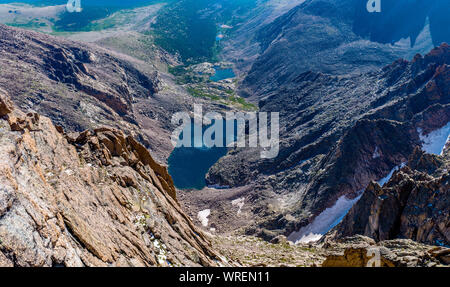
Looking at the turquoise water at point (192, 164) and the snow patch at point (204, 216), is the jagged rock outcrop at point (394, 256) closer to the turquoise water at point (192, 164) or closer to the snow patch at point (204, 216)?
the snow patch at point (204, 216)

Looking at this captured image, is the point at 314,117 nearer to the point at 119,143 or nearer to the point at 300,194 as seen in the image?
the point at 300,194

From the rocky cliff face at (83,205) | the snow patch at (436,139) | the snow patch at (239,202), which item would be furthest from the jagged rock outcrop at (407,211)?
the snow patch at (239,202)

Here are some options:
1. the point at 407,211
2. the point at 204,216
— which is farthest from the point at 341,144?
the point at 407,211

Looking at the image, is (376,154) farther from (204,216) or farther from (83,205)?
(83,205)

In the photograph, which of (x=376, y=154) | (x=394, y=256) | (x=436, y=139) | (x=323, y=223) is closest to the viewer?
(x=394, y=256)

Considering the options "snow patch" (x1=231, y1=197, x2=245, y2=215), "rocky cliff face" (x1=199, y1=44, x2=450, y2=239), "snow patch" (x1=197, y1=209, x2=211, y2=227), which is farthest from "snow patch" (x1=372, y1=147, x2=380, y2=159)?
"snow patch" (x1=197, y1=209, x2=211, y2=227)

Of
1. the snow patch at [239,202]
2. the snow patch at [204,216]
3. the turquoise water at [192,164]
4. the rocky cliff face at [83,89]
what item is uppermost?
the rocky cliff face at [83,89]
